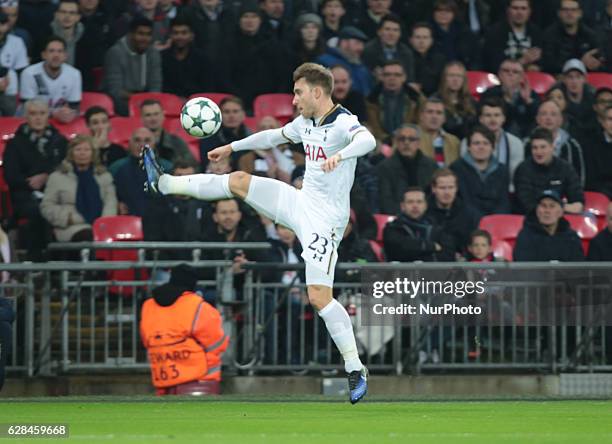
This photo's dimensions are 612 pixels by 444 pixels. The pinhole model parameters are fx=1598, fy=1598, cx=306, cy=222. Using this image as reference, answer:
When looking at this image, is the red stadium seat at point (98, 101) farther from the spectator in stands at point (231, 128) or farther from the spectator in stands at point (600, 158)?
the spectator in stands at point (600, 158)

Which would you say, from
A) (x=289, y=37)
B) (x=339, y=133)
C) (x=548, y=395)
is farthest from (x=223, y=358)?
(x=289, y=37)

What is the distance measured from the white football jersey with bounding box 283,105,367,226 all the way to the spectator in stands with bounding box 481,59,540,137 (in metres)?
7.70

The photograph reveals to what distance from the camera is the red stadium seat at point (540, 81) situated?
21.7m

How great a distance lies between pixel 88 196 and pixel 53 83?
2.02 m

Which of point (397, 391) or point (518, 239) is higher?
point (518, 239)

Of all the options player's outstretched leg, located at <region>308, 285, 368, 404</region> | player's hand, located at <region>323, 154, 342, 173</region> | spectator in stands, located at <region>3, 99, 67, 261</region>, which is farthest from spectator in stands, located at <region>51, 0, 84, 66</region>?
player's hand, located at <region>323, 154, 342, 173</region>

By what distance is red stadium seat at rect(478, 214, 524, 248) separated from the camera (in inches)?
717

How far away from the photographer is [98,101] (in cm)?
1952

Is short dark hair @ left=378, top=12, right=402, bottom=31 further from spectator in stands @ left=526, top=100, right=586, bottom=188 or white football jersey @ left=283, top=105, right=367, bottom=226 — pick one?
white football jersey @ left=283, top=105, right=367, bottom=226

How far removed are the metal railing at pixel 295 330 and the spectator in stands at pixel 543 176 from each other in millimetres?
2451

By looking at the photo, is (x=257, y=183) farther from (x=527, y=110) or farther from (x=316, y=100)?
(x=527, y=110)

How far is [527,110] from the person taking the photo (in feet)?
67.0

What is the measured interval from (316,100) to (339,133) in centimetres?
34

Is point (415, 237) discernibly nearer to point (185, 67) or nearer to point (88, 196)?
point (88, 196)
